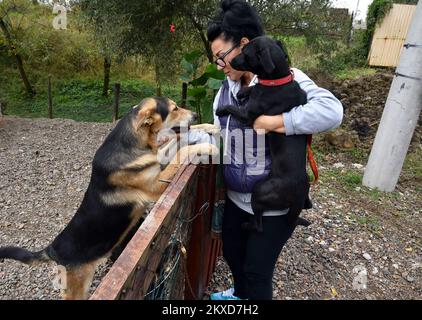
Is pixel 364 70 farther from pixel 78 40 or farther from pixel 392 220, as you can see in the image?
pixel 78 40

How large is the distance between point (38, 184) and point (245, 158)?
4798 millimetres

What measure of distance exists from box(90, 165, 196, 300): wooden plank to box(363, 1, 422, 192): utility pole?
3.69 meters

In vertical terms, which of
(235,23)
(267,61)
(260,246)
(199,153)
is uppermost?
(235,23)

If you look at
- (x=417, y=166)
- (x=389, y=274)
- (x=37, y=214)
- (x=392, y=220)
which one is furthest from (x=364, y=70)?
(x=37, y=214)

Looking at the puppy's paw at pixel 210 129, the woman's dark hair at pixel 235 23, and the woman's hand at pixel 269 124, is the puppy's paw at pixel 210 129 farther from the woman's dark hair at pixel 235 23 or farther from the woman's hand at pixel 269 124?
the woman's dark hair at pixel 235 23

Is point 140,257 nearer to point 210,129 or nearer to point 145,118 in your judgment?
point 210,129

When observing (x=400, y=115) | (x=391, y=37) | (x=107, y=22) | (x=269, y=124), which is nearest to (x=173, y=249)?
(x=269, y=124)

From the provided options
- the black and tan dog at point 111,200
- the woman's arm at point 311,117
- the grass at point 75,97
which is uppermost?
the woman's arm at point 311,117

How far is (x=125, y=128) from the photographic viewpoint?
282 cm

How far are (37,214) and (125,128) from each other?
2.79 meters

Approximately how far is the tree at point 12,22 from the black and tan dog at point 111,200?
1448 centimetres

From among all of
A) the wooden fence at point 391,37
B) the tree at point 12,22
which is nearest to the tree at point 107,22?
the tree at point 12,22

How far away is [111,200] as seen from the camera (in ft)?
8.80

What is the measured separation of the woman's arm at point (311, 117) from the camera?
5.85 feet
